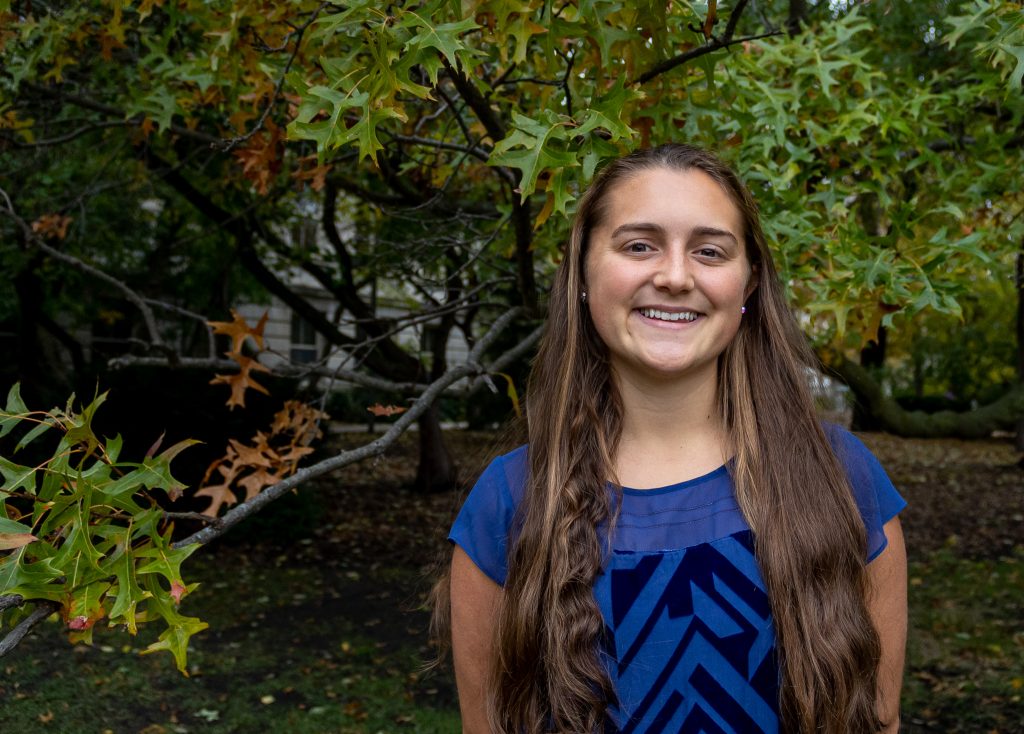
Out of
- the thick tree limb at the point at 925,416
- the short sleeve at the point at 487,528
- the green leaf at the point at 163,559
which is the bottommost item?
the thick tree limb at the point at 925,416

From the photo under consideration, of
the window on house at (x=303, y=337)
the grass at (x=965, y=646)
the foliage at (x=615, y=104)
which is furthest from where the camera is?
the window on house at (x=303, y=337)

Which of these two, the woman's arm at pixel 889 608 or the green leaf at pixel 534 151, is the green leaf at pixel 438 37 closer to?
the green leaf at pixel 534 151

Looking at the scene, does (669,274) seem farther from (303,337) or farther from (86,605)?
(303,337)

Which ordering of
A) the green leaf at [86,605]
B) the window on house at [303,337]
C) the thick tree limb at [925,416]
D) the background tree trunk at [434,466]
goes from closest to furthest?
the green leaf at [86,605], the thick tree limb at [925,416], the background tree trunk at [434,466], the window on house at [303,337]

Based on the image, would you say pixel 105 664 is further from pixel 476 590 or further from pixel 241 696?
pixel 476 590

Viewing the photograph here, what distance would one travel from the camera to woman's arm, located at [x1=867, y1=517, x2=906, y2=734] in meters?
1.84

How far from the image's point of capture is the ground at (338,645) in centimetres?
514

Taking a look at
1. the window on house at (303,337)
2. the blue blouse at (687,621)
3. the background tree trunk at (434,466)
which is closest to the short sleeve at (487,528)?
the blue blouse at (687,621)

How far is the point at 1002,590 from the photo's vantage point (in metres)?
7.68

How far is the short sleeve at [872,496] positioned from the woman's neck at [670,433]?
0.26m

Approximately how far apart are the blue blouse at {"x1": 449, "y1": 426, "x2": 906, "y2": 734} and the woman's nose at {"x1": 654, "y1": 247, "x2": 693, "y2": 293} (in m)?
0.40

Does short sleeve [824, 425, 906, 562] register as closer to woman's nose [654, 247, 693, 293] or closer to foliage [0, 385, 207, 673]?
woman's nose [654, 247, 693, 293]

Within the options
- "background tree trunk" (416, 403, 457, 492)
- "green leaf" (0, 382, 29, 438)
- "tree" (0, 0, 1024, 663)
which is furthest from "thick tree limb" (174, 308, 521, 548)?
"background tree trunk" (416, 403, 457, 492)

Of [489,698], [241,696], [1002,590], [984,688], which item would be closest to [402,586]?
[241,696]
